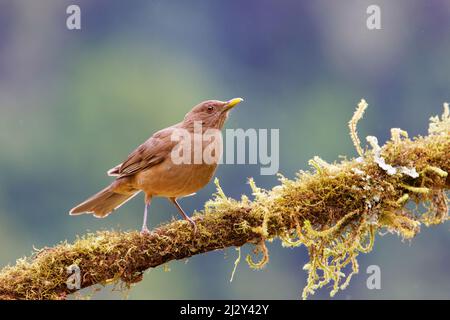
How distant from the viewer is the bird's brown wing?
15.5 feet

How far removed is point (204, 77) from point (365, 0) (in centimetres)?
613

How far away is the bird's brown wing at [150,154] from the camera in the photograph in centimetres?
473

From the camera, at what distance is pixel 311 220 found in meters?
3.63

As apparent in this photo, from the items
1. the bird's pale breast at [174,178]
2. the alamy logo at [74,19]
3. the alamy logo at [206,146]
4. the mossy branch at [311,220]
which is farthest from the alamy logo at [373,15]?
the mossy branch at [311,220]

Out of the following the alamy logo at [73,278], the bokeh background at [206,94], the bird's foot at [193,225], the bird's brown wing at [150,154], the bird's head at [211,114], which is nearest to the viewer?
the alamy logo at [73,278]

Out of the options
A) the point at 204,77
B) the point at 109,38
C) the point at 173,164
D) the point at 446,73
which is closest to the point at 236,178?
the point at 204,77

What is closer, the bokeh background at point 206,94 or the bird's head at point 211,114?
the bird's head at point 211,114

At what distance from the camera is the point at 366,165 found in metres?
3.67

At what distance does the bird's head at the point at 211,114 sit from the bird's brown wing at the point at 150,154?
7.0 inches

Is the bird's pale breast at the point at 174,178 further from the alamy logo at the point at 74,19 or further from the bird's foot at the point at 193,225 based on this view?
the alamy logo at the point at 74,19

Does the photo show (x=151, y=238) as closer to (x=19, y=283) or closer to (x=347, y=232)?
(x=19, y=283)

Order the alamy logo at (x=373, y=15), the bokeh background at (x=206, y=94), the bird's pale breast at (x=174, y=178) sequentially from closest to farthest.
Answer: the bird's pale breast at (x=174, y=178), the bokeh background at (x=206, y=94), the alamy logo at (x=373, y=15)

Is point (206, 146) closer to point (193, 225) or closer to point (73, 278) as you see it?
point (193, 225)

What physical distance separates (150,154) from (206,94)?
63.6ft
